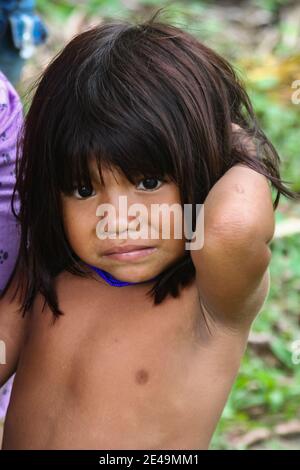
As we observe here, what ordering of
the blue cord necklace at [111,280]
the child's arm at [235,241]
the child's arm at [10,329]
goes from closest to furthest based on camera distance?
the child's arm at [235,241] → the blue cord necklace at [111,280] → the child's arm at [10,329]

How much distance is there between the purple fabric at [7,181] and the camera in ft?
6.34

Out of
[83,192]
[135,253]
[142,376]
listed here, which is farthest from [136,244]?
[142,376]

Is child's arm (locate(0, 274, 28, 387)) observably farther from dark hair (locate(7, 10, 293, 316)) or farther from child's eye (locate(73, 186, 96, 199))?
child's eye (locate(73, 186, 96, 199))

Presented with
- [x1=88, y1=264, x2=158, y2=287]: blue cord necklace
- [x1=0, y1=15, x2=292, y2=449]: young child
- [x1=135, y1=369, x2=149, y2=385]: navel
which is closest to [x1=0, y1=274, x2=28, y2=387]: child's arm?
[x1=0, y1=15, x2=292, y2=449]: young child

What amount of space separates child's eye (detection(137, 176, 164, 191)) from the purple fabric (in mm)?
441

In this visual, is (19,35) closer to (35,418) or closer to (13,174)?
(13,174)

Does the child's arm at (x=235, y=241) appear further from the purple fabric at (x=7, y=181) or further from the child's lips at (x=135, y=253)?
the purple fabric at (x=7, y=181)

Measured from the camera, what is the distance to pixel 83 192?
1.67 meters

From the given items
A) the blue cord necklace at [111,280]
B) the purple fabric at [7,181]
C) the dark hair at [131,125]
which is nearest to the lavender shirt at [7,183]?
the purple fabric at [7,181]

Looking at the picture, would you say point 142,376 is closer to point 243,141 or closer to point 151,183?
point 151,183

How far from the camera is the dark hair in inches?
63.3

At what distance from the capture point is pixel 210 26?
177 inches

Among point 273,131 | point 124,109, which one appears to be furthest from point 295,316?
point 124,109

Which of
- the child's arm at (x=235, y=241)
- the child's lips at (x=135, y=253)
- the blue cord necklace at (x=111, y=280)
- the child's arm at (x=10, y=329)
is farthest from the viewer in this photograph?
the child's arm at (x=10, y=329)
